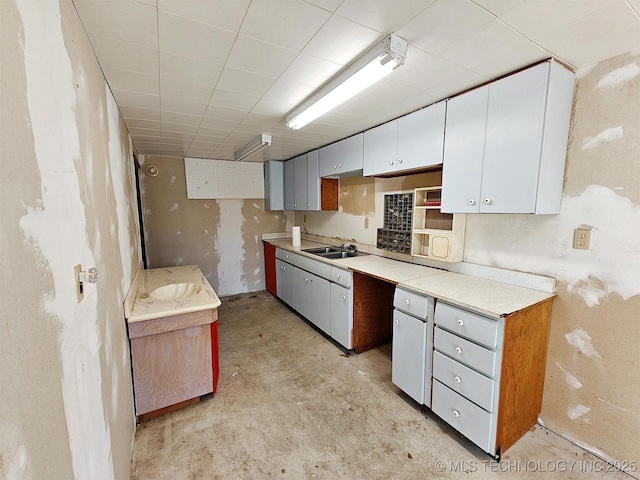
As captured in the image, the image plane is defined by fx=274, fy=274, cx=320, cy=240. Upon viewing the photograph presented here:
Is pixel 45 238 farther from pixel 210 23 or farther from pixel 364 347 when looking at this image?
pixel 364 347

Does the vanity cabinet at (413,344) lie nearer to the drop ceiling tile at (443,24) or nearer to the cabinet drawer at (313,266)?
the cabinet drawer at (313,266)

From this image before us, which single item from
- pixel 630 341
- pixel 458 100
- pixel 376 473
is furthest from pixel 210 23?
pixel 630 341

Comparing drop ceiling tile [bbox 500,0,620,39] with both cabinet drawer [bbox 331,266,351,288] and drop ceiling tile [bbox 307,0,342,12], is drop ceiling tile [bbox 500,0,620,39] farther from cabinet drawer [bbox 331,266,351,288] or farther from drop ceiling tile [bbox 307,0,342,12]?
cabinet drawer [bbox 331,266,351,288]

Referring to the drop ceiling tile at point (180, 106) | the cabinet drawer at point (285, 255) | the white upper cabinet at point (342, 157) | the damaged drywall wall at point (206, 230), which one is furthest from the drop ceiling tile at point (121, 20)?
the damaged drywall wall at point (206, 230)

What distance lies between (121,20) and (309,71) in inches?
35.6

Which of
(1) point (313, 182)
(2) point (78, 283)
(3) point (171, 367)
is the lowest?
(3) point (171, 367)

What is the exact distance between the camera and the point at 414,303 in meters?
1.95

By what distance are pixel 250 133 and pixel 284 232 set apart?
2.43 meters

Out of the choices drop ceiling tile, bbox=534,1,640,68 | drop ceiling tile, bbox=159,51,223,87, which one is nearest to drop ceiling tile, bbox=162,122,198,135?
drop ceiling tile, bbox=159,51,223,87

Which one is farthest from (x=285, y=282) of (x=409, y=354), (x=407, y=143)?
(x=407, y=143)

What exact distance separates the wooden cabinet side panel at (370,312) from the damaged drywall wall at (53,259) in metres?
1.90

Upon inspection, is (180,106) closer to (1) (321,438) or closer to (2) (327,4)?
(2) (327,4)

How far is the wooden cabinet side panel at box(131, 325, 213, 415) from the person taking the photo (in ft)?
6.13

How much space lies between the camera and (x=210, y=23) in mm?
1198
